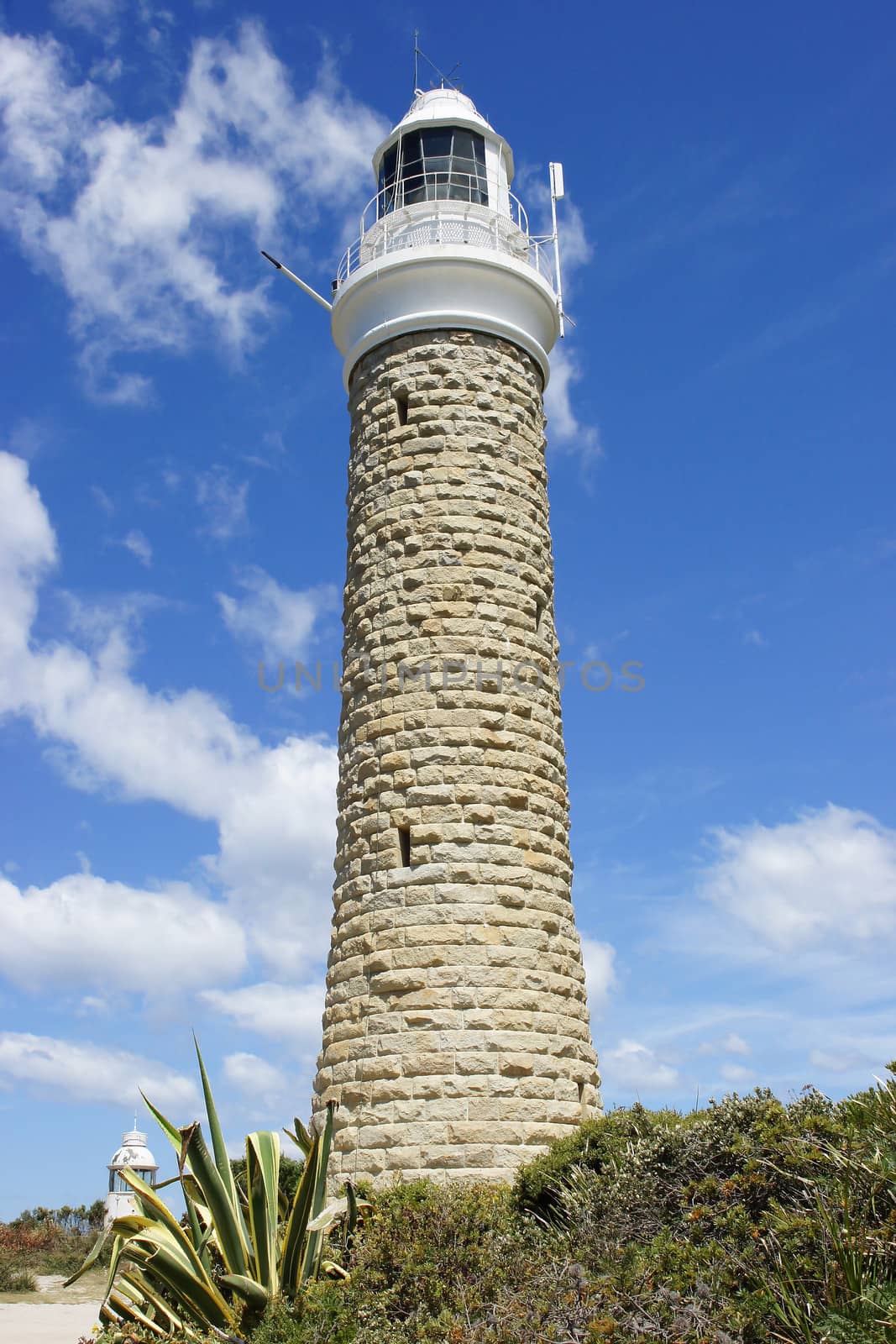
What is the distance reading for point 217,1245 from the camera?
25.5 feet

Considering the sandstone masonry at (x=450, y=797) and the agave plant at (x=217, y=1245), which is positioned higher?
the sandstone masonry at (x=450, y=797)

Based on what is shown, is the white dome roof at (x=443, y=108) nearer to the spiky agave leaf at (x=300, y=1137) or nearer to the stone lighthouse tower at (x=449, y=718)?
the stone lighthouse tower at (x=449, y=718)

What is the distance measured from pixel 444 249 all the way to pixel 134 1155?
1437 cm

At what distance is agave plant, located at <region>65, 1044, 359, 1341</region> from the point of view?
23.3ft

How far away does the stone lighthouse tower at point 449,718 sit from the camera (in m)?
9.24

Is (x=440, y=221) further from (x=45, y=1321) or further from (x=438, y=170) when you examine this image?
(x=45, y=1321)

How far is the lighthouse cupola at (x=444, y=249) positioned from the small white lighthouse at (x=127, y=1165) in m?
12.7

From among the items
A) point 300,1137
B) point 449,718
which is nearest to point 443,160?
point 449,718

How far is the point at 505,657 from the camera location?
10680 mm

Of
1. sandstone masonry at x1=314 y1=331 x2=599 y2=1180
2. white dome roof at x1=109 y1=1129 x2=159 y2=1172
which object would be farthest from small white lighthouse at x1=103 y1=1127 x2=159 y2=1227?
sandstone masonry at x1=314 y1=331 x2=599 y2=1180

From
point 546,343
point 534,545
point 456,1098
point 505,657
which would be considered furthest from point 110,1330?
point 546,343

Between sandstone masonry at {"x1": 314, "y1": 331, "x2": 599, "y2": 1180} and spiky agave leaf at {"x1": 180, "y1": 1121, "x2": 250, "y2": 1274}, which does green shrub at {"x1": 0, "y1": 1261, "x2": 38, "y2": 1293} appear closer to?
sandstone masonry at {"x1": 314, "y1": 331, "x2": 599, "y2": 1180}

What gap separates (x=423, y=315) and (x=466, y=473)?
1.80 m

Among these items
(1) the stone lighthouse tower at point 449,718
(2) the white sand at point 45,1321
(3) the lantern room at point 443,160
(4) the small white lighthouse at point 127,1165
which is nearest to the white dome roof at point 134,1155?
(4) the small white lighthouse at point 127,1165
